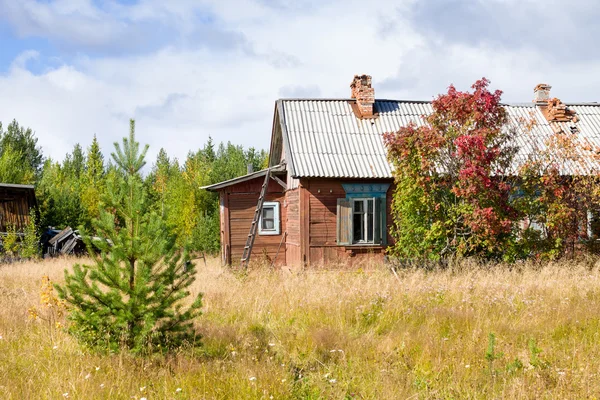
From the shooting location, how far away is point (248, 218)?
58.0 ft

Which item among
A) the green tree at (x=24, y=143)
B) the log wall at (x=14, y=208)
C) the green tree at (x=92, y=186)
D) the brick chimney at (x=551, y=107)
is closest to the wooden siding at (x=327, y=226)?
the brick chimney at (x=551, y=107)

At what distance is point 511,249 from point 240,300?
6836 millimetres

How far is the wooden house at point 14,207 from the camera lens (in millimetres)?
22188

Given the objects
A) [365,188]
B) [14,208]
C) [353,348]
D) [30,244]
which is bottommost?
[353,348]

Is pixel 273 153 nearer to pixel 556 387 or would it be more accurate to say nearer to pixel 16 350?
pixel 16 350

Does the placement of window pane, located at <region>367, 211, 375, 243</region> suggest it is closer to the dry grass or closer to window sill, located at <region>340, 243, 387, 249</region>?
window sill, located at <region>340, 243, 387, 249</region>

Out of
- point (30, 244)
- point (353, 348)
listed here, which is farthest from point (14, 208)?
point (353, 348)

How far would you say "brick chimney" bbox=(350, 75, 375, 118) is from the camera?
656 inches

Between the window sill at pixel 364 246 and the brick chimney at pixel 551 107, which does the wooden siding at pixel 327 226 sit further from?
the brick chimney at pixel 551 107

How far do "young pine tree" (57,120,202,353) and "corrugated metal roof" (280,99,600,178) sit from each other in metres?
8.61

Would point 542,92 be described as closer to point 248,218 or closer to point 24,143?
point 248,218

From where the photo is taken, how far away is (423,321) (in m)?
7.78

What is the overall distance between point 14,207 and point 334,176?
14850 mm

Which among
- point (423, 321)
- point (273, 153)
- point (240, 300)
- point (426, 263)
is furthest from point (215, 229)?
point (423, 321)
